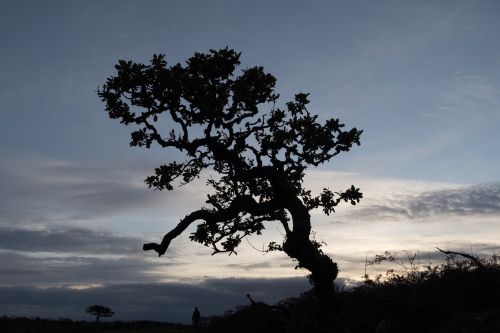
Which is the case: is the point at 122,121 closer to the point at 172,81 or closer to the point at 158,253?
the point at 172,81

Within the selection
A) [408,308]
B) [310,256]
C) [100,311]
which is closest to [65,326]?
[100,311]

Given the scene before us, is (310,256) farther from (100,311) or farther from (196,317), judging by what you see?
(100,311)

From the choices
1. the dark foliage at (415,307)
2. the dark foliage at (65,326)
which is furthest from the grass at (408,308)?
the dark foliage at (65,326)

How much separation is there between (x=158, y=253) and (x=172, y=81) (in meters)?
6.29

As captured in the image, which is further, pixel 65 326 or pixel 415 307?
pixel 65 326

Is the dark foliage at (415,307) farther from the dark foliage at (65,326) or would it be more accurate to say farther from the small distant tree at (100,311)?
the small distant tree at (100,311)

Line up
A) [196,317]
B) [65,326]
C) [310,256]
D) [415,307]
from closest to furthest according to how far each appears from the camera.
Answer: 1. [415,307]
2. [310,256]
3. [196,317]
4. [65,326]

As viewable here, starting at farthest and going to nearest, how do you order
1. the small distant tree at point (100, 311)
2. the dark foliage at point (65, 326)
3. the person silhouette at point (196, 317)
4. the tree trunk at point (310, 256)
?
1. the small distant tree at point (100, 311)
2. the dark foliage at point (65, 326)
3. the person silhouette at point (196, 317)
4. the tree trunk at point (310, 256)

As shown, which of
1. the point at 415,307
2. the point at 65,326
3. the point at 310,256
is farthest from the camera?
the point at 65,326

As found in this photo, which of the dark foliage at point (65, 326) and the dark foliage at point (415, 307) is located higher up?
the dark foliage at point (415, 307)

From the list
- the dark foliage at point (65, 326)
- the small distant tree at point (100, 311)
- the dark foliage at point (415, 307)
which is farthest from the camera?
the small distant tree at point (100, 311)

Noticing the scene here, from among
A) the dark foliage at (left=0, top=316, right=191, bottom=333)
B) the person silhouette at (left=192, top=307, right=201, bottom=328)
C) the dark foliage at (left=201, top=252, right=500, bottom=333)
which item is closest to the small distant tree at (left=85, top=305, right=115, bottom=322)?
the dark foliage at (left=0, top=316, right=191, bottom=333)

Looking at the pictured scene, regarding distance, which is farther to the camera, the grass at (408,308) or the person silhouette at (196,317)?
the person silhouette at (196,317)

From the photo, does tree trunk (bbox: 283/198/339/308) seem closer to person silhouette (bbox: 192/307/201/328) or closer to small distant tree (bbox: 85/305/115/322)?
person silhouette (bbox: 192/307/201/328)
